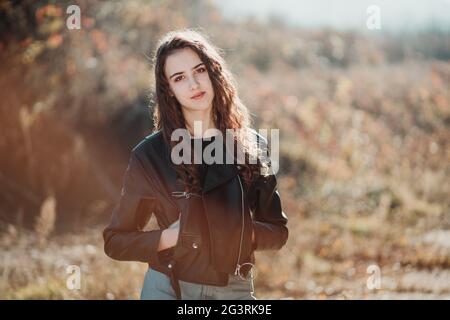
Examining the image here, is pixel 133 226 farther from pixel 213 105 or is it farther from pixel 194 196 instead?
pixel 213 105

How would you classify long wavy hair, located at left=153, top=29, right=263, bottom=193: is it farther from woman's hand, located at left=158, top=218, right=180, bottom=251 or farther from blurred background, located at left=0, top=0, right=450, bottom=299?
blurred background, located at left=0, top=0, right=450, bottom=299

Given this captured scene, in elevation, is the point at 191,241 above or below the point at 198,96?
below

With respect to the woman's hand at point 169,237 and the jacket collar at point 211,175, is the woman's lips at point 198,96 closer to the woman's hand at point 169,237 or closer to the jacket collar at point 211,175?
the jacket collar at point 211,175

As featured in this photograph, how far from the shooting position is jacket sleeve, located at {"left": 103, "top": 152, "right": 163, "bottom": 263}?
2836 millimetres

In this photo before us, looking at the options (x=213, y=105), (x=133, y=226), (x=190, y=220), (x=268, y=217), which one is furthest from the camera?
(x=213, y=105)

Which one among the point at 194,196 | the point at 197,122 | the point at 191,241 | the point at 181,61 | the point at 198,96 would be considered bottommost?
the point at 191,241

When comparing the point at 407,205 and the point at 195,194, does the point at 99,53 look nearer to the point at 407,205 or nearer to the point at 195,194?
the point at 407,205

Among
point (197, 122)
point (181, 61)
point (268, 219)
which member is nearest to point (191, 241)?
point (268, 219)

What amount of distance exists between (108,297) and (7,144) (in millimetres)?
3869

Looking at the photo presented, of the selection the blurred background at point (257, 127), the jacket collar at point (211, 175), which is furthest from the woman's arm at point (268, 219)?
the blurred background at point (257, 127)

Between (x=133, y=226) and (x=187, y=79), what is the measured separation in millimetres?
717

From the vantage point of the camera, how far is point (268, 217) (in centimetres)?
300

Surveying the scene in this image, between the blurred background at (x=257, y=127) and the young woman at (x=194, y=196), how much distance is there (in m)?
2.74

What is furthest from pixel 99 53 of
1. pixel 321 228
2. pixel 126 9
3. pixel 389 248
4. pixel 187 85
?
pixel 187 85
